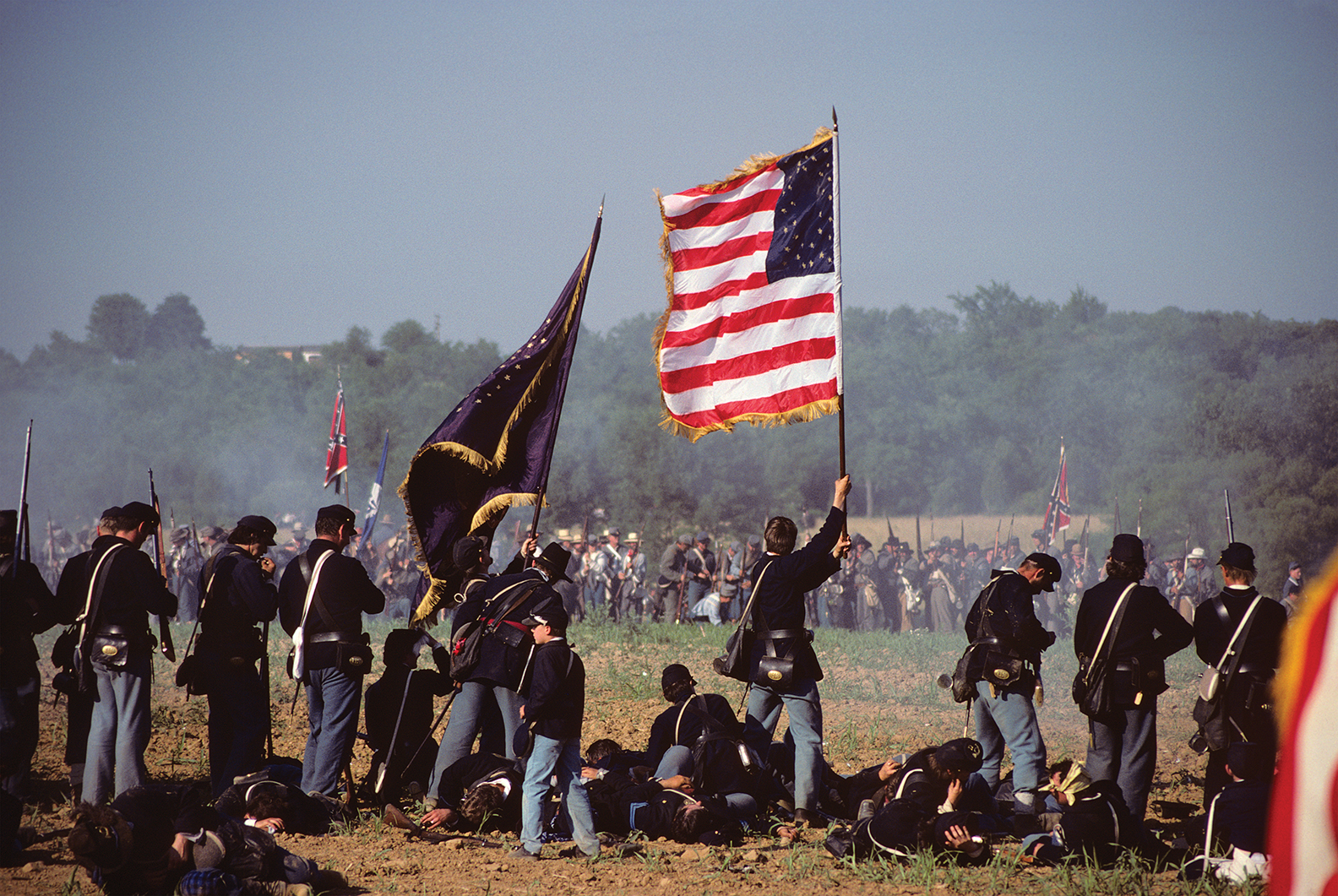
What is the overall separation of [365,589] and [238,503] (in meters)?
39.4

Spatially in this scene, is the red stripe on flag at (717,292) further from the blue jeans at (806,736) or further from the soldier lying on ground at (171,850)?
the soldier lying on ground at (171,850)

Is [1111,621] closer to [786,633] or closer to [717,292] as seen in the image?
[786,633]

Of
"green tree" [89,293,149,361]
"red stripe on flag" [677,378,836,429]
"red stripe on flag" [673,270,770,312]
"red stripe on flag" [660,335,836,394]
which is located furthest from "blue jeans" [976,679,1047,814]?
"green tree" [89,293,149,361]

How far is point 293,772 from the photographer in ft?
25.2

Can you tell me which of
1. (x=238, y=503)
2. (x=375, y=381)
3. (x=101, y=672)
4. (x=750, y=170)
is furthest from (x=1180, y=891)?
(x=375, y=381)

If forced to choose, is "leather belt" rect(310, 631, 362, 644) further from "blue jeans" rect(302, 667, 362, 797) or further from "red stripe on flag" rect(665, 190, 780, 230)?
"red stripe on flag" rect(665, 190, 780, 230)

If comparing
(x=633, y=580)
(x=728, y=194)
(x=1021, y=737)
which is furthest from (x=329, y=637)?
(x=633, y=580)

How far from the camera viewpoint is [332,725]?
7250mm

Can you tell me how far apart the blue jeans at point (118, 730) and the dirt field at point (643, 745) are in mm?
432

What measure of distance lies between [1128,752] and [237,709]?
571cm

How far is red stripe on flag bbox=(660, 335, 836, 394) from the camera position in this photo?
7590 millimetres

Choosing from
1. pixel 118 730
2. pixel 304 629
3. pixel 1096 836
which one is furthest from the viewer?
pixel 304 629

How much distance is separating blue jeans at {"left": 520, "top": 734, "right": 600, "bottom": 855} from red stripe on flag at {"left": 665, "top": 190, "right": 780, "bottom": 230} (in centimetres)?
372

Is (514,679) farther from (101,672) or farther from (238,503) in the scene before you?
(238,503)
